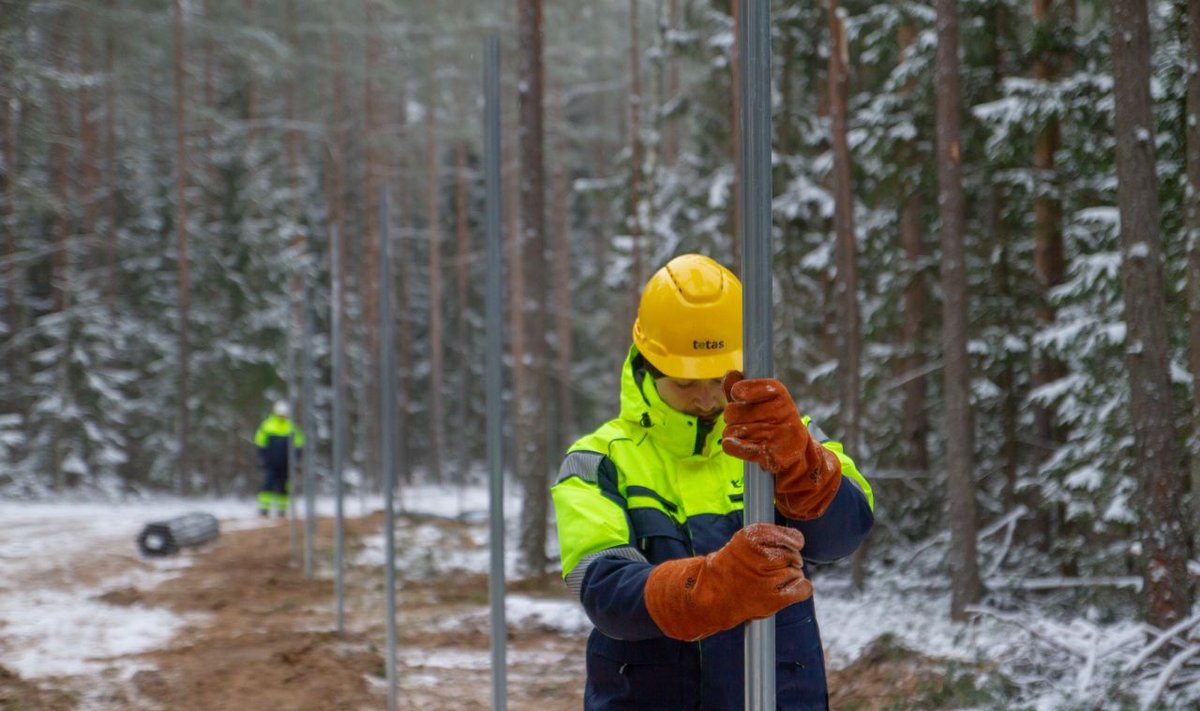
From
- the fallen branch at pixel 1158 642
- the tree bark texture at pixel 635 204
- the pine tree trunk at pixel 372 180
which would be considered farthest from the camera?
the pine tree trunk at pixel 372 180

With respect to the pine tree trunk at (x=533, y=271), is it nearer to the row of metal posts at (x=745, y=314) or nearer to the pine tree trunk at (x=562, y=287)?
the row of metal posts at (x=745, y=314)

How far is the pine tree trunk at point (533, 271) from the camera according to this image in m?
13.7

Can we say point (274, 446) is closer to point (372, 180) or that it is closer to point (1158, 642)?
point (372, 180)

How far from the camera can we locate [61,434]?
84.7 ft

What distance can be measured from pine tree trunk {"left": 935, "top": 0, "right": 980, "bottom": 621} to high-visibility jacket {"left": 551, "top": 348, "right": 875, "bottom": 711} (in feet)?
25.1

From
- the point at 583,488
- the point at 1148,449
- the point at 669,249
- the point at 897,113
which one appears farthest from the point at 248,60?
the point at 583,488

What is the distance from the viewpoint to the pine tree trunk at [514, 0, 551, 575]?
13.7 metres

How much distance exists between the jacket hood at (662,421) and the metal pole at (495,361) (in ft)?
4.07

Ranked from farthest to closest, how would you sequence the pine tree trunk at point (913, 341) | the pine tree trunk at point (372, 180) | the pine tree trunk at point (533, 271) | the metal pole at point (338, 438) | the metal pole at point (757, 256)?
the pine tree trunk at point (372, 180), the pine tree trunk at point (533, 271), the pine tree trunk at point (913, 341), the metal pole at point (338, 438), the metal pole at point (757, 256)

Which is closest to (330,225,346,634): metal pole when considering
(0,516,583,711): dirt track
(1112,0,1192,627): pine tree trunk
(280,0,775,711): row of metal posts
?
(0,516,583,711): dirt track

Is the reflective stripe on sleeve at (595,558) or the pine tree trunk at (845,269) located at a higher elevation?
the pine tree trunk at (845,269)

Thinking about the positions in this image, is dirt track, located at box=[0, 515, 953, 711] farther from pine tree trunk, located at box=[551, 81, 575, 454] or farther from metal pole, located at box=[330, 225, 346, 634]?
pine tree trunk, located at box=[551, 81, 575, 454]

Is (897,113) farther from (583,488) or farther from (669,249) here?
(583,488)

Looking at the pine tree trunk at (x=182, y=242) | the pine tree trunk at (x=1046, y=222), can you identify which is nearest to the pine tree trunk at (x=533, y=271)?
the pine tree trunk at (x=1046, y=222)
